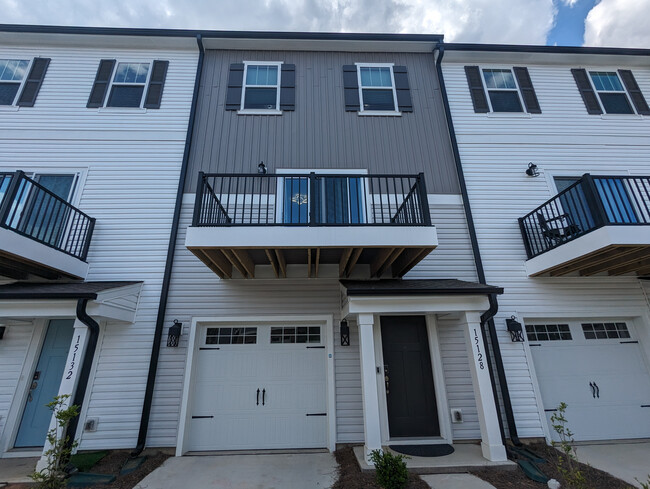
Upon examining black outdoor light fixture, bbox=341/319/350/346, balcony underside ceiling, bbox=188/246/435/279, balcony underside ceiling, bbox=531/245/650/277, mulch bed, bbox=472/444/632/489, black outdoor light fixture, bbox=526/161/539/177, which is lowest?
mulch bed, bbox=472/444/632/489

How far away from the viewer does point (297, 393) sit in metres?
5.16

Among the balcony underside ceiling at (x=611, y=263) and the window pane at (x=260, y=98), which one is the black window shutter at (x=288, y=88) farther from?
the balcony underside ceiling at (x=611, y=263)

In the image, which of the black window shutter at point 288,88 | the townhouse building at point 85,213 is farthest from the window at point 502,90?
the townhouse building at point 85,213

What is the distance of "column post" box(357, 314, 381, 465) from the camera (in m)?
3.99

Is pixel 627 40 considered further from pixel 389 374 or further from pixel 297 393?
pixel 297 393

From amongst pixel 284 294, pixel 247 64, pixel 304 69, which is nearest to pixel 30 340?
pixel 284 294

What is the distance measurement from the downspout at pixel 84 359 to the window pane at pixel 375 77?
7.65m

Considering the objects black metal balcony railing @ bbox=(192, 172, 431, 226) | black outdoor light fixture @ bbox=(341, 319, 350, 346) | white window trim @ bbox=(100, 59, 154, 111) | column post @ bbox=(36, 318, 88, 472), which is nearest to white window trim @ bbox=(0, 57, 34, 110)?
white window trim @ bbox=(100, 59, 154, 111)

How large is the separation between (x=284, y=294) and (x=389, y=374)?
2481mm

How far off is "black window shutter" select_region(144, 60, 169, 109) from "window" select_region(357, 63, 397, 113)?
16.4 feet

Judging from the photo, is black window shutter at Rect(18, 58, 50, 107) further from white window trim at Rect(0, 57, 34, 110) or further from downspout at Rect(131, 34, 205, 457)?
downspout at Rect(131, 34, 205, 457)

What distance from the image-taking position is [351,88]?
23.9 feet

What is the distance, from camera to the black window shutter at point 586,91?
732cm

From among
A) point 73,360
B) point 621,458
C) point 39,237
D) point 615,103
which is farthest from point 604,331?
point 39,237
